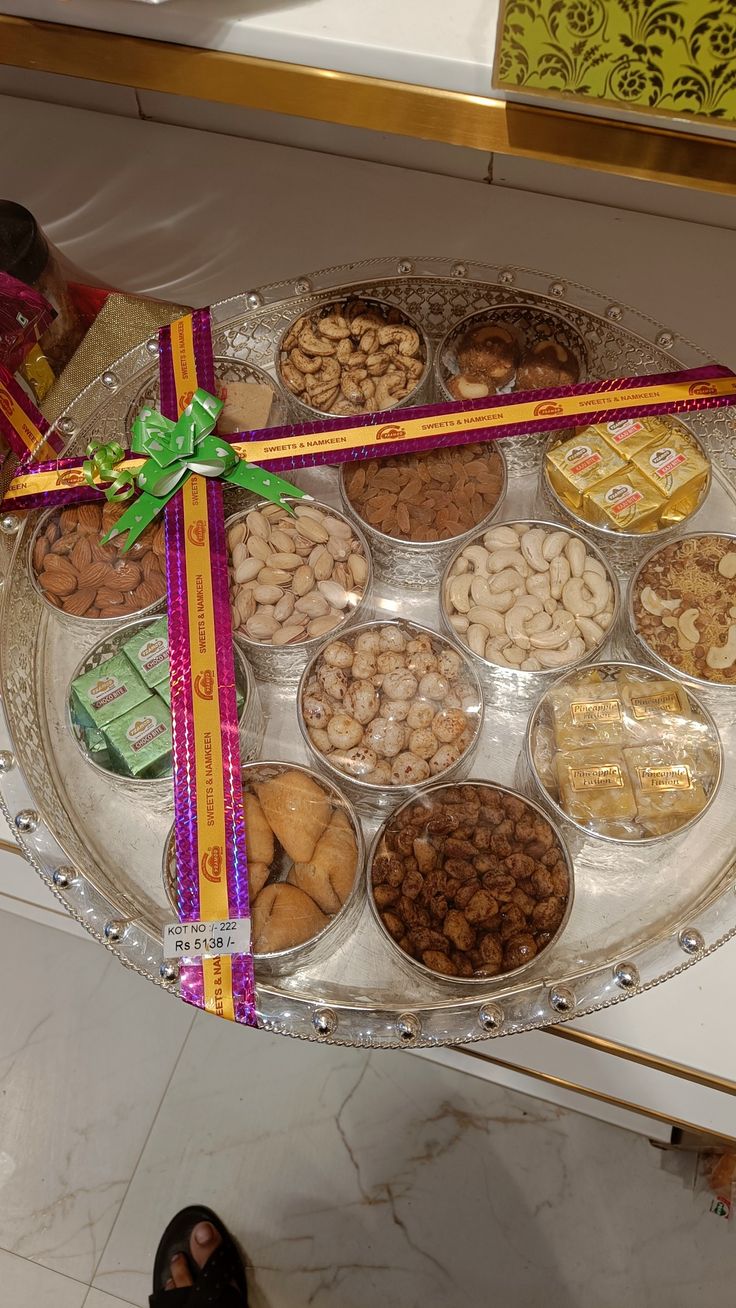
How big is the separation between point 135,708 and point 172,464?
10.4 inches

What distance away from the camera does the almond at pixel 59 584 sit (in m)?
0.98

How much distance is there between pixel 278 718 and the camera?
976mm

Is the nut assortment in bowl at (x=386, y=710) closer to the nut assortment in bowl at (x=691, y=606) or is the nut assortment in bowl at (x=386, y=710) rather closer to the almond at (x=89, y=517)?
the nut assortment in bowl at (x=691, y=606)

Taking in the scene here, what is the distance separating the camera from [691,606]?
0.96 m

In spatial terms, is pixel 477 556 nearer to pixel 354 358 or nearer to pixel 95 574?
pixel 354 358

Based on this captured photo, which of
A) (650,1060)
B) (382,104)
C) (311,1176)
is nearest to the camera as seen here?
(382,104)

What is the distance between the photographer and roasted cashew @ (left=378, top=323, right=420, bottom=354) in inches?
42.5

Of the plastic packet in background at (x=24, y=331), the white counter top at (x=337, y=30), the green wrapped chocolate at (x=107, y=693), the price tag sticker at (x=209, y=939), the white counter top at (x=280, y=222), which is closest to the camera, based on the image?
the white counter top at (x=337, y=30)

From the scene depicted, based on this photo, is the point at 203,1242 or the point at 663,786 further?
the point at 203,1242

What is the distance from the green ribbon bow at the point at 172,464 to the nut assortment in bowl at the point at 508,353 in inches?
10.3

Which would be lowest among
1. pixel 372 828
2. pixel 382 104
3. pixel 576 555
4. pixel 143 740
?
pixel 372 828

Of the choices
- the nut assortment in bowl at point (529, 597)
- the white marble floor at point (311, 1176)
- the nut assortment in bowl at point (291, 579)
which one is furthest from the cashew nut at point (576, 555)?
the white marble floor at point (311, 1176)

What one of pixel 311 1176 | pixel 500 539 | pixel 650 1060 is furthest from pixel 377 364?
pixel 311 1176

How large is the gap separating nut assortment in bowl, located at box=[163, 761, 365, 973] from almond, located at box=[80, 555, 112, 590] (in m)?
0.28
